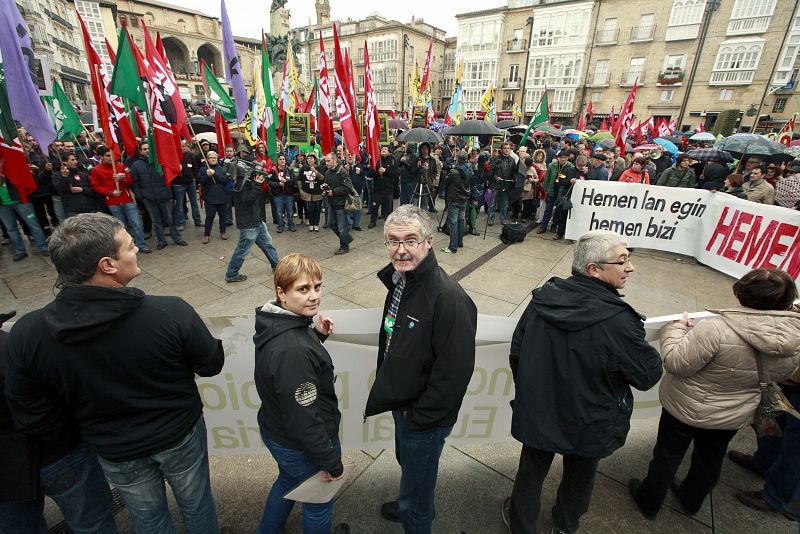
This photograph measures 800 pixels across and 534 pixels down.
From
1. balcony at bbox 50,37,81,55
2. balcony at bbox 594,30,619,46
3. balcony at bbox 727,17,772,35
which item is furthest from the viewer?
balcony at bbox 50,37,81,55

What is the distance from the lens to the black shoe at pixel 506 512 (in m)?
2.30

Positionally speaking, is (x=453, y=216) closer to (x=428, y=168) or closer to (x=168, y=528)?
(x=428, y=168)

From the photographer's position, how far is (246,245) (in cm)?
581

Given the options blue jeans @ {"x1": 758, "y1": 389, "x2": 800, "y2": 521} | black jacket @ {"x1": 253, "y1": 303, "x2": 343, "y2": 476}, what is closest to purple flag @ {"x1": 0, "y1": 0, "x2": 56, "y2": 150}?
black jacket @ {"x1": 253, "y1": 303, "x2": 343, "y2": 476}

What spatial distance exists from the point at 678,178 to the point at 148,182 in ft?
33.3

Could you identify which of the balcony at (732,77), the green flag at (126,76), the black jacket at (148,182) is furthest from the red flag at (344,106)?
the balcony at (732,77)

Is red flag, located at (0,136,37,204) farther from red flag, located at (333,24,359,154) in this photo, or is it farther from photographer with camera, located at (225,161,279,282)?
red flag, located at (333,24,359,154)

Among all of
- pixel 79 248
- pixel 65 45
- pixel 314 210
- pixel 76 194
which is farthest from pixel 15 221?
pixel 65 45

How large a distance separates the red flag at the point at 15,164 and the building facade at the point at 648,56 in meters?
41.6

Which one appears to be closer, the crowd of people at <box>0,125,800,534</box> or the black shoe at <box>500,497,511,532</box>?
the crowd of people at <box>0,125,800,534</box>

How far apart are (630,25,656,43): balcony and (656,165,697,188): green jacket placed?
36675 millimetres

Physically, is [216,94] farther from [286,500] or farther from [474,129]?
[286,500]

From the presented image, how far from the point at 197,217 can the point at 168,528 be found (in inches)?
323

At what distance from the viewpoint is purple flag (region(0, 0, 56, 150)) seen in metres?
4.00
